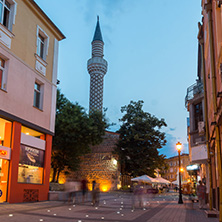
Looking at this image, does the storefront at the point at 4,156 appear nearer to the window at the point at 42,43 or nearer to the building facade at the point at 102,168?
the window at the point at 42,43

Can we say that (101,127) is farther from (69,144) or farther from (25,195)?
(25,195)

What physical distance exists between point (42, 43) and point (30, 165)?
796 cm

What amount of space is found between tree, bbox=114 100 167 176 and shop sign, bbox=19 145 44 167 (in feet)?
65.3

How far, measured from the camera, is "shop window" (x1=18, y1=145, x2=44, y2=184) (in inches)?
632

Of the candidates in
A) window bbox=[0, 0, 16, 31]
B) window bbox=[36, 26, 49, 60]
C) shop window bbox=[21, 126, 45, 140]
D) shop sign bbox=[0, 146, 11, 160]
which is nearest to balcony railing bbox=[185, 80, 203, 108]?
window bbox=[36, 26, 49, 60]

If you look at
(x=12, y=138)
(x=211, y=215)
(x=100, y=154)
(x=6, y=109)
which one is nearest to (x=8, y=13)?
(x=6, y=109)

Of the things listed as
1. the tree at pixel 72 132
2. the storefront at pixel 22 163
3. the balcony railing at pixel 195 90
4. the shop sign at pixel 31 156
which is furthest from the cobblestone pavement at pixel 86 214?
the tree at pixel 72 132

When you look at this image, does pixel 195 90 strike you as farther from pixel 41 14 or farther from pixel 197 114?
pixel 41 14

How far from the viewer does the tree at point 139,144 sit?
37.9 metres

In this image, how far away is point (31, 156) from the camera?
1702cm

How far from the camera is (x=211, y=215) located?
38.9 ft

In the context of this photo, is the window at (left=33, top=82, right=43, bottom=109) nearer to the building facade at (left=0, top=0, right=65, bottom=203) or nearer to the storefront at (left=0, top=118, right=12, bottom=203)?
the building facade at (left=0, top=0, right=65, bottom=203)

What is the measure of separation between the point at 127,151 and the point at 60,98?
39.7 feet

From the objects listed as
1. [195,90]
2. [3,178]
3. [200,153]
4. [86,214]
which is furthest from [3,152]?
[195,90]
